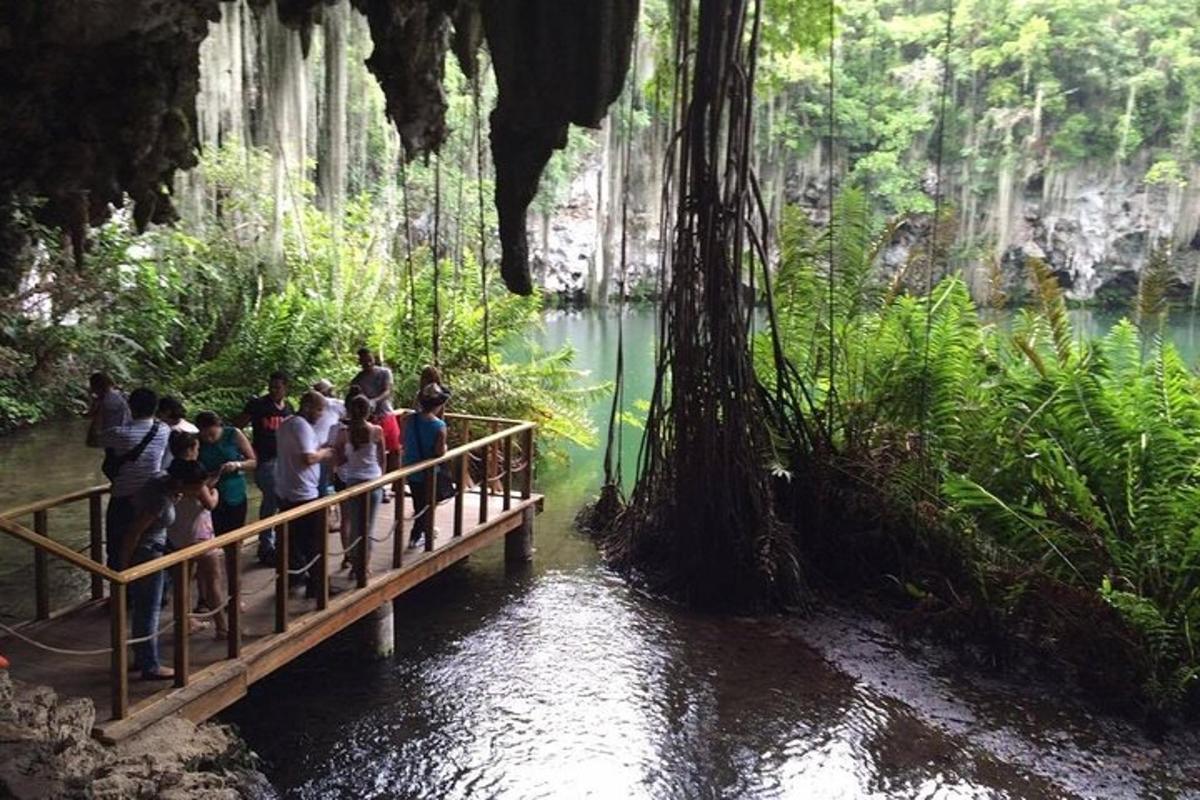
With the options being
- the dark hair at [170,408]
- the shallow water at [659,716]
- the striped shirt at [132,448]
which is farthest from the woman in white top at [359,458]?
the striped shirt at [132,448]

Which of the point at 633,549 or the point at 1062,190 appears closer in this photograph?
the point at 633,549

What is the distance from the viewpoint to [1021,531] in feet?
24.5

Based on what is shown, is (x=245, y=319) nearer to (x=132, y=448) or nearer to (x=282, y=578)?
(x=132, y=448)

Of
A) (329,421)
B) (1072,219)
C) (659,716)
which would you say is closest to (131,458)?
(329,421)

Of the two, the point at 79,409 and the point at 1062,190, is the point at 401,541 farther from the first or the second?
the point at 1062,190

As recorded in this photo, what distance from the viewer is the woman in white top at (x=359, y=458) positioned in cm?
653

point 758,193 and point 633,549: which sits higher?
point 758,193

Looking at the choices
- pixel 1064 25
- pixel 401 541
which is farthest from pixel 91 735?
pixel 1064 25

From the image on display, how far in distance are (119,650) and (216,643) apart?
1.09 m

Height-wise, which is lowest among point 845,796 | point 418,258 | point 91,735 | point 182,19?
point 845,796

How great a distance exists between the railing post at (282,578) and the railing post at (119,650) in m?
1.17

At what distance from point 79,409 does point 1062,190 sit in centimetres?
3291

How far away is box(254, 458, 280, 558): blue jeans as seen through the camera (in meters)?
6.80

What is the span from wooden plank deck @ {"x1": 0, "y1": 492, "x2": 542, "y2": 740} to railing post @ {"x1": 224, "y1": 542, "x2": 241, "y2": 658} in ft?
0.29
